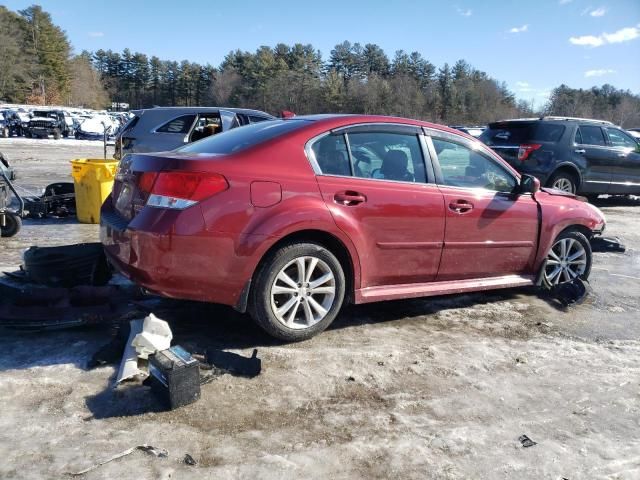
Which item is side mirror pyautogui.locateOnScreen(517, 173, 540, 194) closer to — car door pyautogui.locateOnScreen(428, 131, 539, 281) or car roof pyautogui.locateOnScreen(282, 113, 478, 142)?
car door pyautogui.locateOnScreen(428, 131, 539, 281)

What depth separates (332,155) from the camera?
158 inches

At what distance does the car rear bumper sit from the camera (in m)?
3.39

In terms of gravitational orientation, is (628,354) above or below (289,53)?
below

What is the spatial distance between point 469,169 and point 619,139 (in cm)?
903

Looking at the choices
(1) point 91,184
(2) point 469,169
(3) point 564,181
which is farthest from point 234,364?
(3) point 564,181

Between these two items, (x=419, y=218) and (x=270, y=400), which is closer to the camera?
(x=270, y=400)

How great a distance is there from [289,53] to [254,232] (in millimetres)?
96593

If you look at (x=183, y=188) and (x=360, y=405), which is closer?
(x=360, y=405)

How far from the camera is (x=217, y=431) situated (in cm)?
276

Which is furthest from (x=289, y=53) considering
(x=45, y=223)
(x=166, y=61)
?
(x=45, y=223)

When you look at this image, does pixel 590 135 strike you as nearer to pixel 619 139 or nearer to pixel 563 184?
pixel 619 139

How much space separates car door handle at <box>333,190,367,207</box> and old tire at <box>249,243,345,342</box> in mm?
356

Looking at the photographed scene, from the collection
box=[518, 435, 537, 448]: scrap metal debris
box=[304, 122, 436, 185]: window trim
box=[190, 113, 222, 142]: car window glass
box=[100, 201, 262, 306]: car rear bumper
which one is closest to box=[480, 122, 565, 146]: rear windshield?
box=[190, 113, 222, 142]: car window glass

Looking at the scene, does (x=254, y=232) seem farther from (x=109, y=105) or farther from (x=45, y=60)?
(x=109, y=105)
